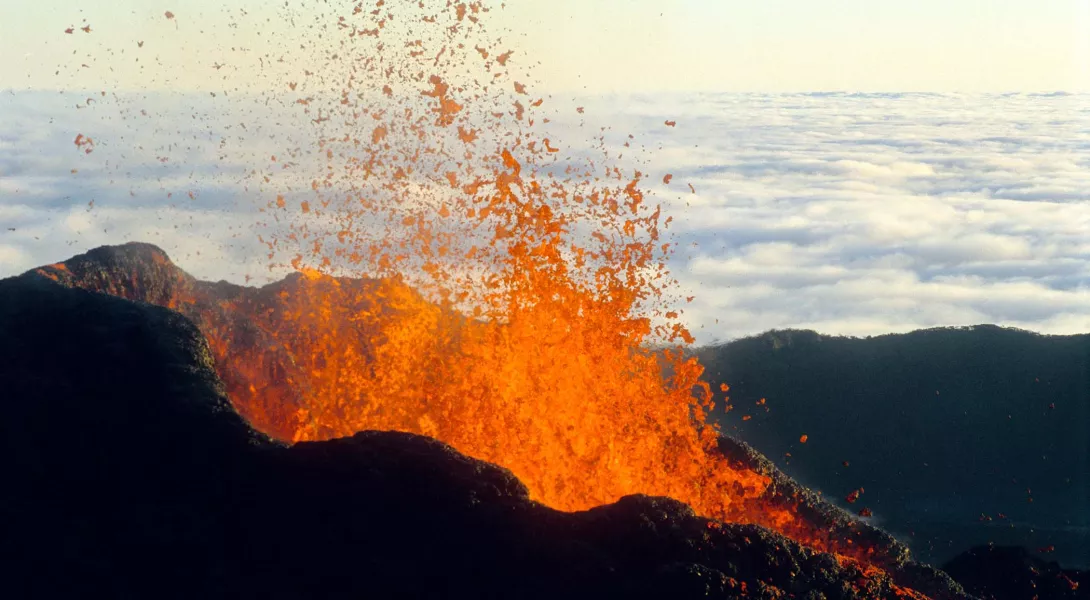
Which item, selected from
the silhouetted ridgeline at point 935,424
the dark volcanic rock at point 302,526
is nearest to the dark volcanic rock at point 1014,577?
the silhouetted ridgeline at point 935,424

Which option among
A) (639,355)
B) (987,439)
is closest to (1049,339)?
(987,439)

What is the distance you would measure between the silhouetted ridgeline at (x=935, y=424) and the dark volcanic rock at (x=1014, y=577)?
1790cm

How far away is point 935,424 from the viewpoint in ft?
197

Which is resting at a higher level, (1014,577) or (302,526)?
(302,526)

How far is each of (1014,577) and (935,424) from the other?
1292 inches

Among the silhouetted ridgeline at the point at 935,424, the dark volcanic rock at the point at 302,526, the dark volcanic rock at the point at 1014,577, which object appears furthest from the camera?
the silhouetted ridgeline at the point at 935,424

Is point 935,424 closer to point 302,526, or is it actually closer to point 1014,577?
point 1014,577

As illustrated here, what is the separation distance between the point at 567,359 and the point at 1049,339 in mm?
59237

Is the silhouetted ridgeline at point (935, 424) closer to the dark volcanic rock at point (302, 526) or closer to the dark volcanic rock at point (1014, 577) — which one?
the dark volcanic rock at point (1014, 577)

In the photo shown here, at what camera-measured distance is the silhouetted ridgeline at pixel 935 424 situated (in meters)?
53.1

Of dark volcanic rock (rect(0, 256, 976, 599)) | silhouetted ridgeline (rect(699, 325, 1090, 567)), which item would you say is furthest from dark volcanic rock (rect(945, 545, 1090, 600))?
dark volcanic rock (rect(0, 256, 976, 599))

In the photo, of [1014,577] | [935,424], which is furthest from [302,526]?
[935,424]

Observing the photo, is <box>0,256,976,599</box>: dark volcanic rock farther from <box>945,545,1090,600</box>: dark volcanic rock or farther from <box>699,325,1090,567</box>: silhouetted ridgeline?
<box>699,325,1090,567</box>: silhouetted ridgeline

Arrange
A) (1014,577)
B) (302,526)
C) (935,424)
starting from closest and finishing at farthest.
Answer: (302,526)
(1014,577)
(935,424)
